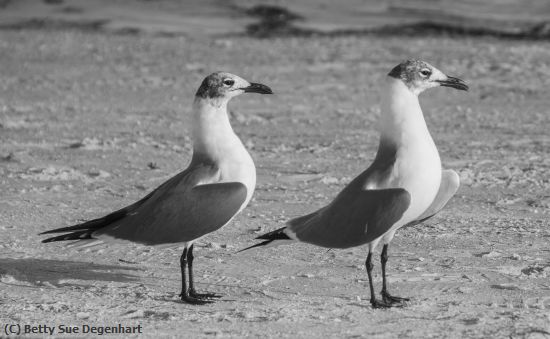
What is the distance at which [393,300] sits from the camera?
6258mm

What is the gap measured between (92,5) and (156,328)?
59.0 ft

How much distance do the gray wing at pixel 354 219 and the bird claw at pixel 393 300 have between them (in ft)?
1.12

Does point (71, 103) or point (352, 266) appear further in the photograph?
point (71, 103)

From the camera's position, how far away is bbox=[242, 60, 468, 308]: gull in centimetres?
613

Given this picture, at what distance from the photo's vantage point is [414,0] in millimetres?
22578

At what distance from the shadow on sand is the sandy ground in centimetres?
2

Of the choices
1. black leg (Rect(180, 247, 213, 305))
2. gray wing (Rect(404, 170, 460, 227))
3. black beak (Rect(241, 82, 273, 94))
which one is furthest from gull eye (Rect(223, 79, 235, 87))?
gray wing (Rect(404, 170, 460, 227))

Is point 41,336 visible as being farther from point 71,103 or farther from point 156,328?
point 71,103


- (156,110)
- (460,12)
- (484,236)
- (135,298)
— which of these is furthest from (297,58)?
(135,298)

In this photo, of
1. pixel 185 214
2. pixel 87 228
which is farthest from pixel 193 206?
pixel 87 228

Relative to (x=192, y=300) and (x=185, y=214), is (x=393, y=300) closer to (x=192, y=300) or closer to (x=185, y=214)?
(x=192, y=300)

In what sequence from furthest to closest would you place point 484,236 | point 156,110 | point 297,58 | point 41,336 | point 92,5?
point 92,5, point 297,58, point 156,110, point 484,236, point 41,336

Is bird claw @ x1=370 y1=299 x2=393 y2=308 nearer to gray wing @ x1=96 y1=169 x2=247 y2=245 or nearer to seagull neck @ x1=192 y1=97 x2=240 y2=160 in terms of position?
gray wing @ x1=96 y1=169 x2=247 y2=245

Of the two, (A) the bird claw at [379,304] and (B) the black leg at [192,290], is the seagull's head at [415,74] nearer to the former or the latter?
(A) the bird claw at [379,304]
